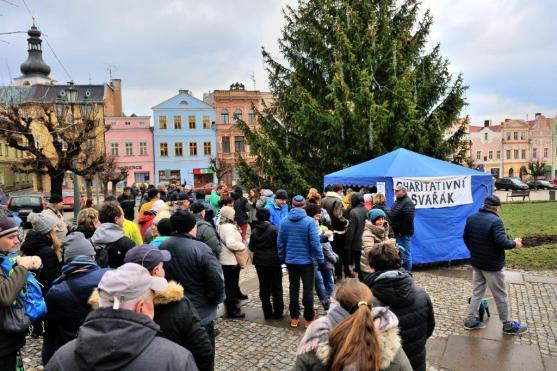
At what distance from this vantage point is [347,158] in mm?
17219

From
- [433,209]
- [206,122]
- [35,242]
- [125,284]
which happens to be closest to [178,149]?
[206,122]

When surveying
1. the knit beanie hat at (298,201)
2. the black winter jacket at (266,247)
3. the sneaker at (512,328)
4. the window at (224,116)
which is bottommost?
the sneaker at (512,328)

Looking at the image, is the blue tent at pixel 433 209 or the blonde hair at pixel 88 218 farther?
the blue tent at pixel 433 209

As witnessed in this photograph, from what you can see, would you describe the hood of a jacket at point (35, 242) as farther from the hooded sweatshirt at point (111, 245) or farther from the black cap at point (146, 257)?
the black cap at point (146, 257)

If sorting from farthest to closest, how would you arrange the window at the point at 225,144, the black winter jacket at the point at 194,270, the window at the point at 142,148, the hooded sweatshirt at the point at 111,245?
the window at the point at 225,144 → the window at the point at 142,148 → the hooded sweatshirt at the point at 111,245 → the black winter jacket at the point at 194,270

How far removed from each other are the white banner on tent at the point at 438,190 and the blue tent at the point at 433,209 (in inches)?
3.3

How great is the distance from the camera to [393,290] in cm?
298

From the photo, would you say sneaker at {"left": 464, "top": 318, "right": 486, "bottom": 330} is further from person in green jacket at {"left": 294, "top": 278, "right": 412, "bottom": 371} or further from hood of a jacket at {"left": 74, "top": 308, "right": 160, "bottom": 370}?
hood of a jacket at {"left": 74, "top": 308, "right": 160, "bottom": 370}

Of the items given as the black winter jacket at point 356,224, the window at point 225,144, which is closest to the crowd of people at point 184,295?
the black winter jacket at point 356,224

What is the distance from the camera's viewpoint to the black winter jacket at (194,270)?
3943mm

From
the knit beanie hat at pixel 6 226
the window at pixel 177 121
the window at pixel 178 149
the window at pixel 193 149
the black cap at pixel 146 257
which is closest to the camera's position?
the black cap at pixel 146 257

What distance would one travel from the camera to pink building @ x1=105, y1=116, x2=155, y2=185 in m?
46.5

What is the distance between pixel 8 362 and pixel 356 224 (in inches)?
232

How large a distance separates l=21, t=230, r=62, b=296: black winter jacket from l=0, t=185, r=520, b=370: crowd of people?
0.04ft
